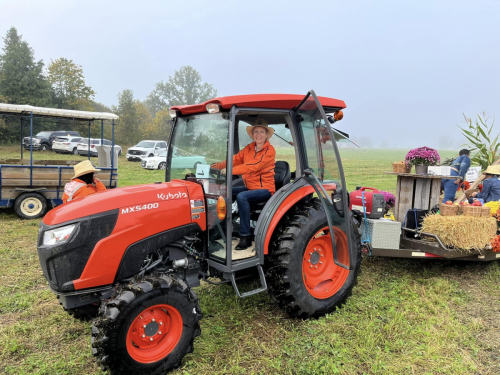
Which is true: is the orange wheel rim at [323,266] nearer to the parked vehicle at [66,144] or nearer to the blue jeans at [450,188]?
the blue jeans at [450,188]

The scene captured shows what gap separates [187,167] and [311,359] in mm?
2068

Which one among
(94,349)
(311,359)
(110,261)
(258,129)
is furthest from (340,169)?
(94,349)

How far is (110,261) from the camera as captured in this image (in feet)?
9.18

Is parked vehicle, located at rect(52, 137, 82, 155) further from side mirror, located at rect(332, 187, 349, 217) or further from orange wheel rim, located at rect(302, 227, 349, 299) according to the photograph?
side mirror, located at rect(332, 187, 349, 217)

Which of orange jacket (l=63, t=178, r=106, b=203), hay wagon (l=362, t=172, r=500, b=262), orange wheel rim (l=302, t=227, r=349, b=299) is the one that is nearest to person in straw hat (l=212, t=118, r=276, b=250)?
orange wheel rim (l=302, t=227, r=349, b=299)

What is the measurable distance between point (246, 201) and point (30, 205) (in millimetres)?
6629

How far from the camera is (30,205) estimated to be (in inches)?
315

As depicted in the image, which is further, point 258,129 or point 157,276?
point 258,129

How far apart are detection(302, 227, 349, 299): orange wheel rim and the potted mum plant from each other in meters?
2.26

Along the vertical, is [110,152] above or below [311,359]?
above

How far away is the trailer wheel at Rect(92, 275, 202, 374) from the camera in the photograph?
253cm

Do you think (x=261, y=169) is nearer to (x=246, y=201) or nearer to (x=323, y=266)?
(x=246, y=201)

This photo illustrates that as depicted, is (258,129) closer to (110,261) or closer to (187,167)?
(187,167)

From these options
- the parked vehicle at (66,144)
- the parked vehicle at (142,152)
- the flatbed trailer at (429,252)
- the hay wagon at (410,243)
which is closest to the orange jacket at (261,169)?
the hay wagon at (410,243)
